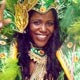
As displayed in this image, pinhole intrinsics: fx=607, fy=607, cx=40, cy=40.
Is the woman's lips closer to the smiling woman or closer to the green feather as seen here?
the smiling woman

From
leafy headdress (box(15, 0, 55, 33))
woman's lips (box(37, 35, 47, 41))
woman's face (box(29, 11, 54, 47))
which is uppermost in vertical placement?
leafy headdress (box(15, 0, 55, 33))

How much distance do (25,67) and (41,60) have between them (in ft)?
0.22

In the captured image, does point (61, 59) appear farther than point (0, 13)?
Yes

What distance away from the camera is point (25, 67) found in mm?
2307

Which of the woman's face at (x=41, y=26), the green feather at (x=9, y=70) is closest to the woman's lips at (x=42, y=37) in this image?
the woman's face at (x=41, y=26)

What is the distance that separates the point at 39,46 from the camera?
7.62ft

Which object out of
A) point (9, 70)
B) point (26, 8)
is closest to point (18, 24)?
point (26, 8)

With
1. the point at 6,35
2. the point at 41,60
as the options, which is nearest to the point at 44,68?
the point at 41,60

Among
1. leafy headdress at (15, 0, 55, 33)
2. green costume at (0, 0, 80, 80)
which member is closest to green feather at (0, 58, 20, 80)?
green costume at (0, 0, 80, 80)

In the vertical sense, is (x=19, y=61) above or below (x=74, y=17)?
below

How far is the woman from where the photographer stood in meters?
2.29

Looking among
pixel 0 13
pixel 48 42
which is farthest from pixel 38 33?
pixel 0 13

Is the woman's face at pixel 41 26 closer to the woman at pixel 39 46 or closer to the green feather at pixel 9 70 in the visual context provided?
the woman at pixel 39 46

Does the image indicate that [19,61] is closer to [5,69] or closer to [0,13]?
[5,69]
